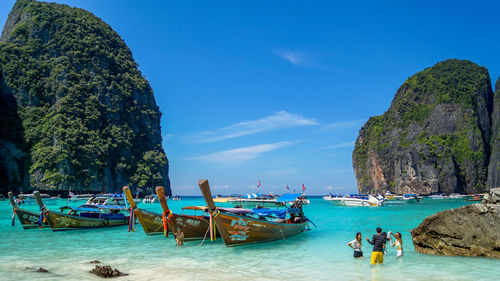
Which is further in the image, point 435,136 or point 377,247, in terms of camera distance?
point 435,136

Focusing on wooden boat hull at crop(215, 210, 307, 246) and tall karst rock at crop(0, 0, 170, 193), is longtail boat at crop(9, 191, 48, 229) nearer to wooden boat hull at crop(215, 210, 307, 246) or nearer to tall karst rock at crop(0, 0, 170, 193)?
wooden boat hull at crop(215, 210, 307, 246)

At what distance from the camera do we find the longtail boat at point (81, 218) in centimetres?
2147

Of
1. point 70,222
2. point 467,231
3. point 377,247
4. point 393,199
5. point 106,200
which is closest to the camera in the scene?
point 377,247

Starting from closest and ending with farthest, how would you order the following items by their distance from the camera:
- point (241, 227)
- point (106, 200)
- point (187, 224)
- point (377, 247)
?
1. point (377, 247)
2. point (241, 227)
3. point (187, 224)
4. point (106, 200)

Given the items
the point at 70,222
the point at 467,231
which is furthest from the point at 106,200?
the point at 467,231

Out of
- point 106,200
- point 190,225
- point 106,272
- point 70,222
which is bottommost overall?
point 106,272

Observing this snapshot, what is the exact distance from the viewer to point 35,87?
295 ft

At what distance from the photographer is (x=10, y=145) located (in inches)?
3167

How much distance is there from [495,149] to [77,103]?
4355 inches

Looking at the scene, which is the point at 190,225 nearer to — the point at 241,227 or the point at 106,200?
the point at 241,227

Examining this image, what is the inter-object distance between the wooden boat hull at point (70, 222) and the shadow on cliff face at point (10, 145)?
68136mm

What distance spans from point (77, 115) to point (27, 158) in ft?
51.1

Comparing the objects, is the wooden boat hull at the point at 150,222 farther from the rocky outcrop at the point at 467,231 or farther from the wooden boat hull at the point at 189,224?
the rocky outcrop at the point at 467,231

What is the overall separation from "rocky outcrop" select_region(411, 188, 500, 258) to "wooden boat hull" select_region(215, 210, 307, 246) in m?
7.01
